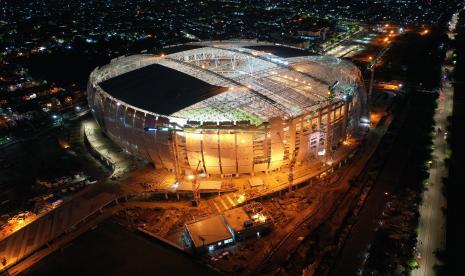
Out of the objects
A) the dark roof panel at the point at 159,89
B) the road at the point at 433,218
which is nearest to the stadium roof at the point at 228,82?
the dark roof panel at the point at 159,89

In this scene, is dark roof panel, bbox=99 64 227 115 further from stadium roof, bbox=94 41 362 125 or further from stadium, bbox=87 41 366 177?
stadium, bbox=87 41 366 177

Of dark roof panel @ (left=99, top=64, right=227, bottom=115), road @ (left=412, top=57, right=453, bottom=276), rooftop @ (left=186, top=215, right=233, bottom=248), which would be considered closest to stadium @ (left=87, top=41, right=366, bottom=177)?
dark roof panel @ (left=99, top=64, right=227, bottom=115)

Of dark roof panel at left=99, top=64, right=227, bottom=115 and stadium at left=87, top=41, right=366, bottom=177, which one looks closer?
stadium at left=87, top=41, right=366, bottom=177

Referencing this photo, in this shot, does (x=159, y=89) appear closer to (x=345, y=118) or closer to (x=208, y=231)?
(x=208, y=231)

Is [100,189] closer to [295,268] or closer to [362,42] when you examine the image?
[295,268]

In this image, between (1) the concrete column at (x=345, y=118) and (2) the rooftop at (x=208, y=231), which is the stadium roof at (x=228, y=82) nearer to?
(1) the concrete column at (x=345, y=118)
